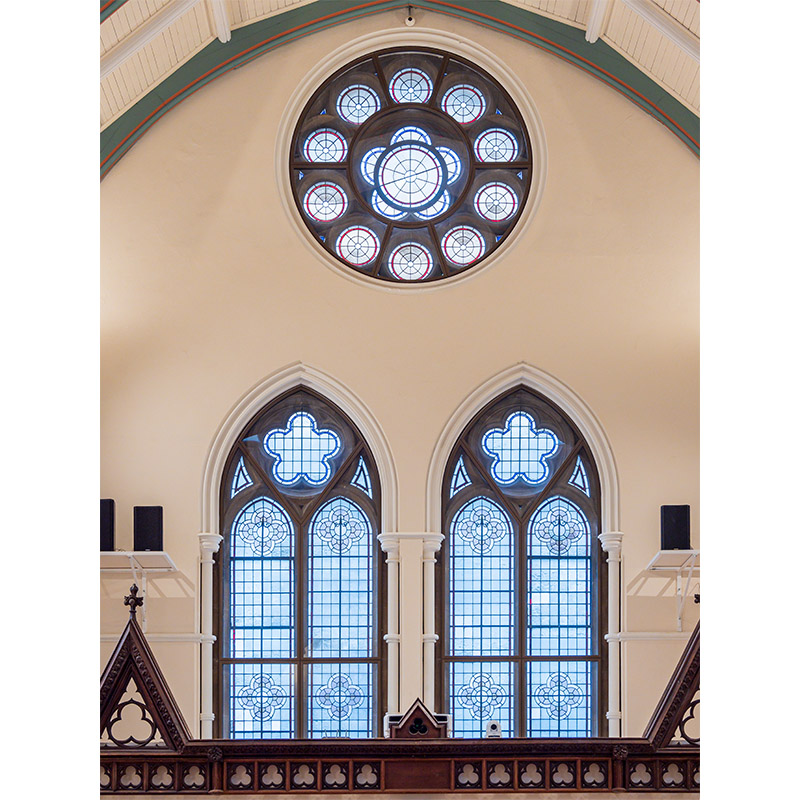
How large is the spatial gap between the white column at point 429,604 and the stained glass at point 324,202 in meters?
3.07

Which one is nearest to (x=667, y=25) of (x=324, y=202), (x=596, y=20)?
(x=596, y=20)

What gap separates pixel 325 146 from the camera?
32.0 ft

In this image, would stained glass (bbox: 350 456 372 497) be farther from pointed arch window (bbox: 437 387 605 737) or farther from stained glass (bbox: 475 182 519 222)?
stained glass (bbox: 475 182 519 222)

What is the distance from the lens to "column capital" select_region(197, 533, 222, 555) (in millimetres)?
9070

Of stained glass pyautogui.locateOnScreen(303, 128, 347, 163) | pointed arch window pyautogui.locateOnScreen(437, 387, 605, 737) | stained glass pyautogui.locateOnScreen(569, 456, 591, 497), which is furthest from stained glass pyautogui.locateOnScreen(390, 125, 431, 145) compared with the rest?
stained glass pyautogui.locateOnScreen(569, 456, 591, 497)

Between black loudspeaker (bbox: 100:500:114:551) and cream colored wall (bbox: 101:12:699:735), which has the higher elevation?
cream colored wall (bbox: 101:12:699:735)

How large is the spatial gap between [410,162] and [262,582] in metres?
4.06

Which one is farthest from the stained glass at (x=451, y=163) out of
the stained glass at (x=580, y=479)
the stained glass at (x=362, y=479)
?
the stained glass at (x=580, y=479)

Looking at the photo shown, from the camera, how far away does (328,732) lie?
920 cm

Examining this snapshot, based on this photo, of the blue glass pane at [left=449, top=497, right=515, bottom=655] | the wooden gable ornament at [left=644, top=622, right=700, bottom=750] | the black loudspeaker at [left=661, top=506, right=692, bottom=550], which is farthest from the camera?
the blue glass pane at [left=449, top=497, right=515, bottom=655]

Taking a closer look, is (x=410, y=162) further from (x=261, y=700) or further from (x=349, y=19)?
(x=261, y=700)

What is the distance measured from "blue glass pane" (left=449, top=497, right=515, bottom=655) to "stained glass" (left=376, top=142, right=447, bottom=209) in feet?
9.42

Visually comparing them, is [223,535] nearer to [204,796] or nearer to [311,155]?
[311,155]
